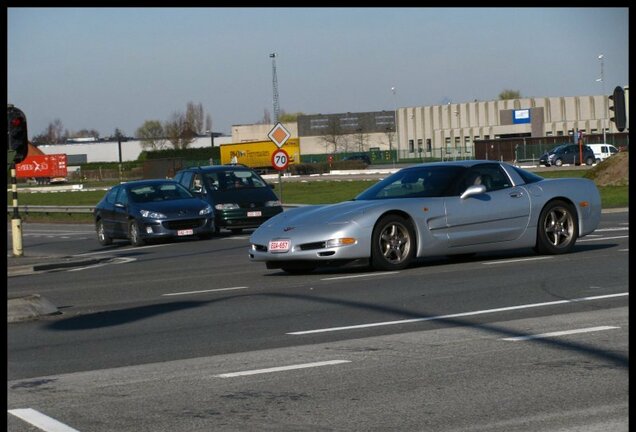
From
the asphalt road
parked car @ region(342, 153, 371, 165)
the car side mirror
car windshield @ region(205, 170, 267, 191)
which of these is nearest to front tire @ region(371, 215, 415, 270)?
the asphalt road

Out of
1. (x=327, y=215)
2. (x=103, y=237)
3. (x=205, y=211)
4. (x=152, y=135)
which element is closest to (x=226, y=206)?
(x=205, y=211)

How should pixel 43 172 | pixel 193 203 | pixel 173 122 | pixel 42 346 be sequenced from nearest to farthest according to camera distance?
pixel 42 346
pixel 193 203
pixel 43 172
pixel 173 122

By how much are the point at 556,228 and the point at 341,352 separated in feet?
24.8

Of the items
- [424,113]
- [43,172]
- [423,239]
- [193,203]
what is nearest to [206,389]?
[423,239]

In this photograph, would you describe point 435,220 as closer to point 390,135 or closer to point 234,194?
point 234,194

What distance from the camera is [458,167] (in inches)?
599

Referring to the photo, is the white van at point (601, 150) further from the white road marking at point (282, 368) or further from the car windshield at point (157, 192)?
the white road marking at point (282, 368)

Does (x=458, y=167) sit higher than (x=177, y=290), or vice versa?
(x=458, y=167)

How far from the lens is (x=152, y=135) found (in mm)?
156625

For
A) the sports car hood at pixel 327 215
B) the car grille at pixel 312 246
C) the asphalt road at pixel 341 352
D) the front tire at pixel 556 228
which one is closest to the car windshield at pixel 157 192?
the asphalt road at pixel 341 352

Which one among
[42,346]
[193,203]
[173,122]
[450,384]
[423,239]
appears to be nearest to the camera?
[450,384]

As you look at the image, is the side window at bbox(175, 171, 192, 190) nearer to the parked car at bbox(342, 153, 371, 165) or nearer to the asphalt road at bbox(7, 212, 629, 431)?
the asphalt road at bbox(7, 212, 629, 431)
